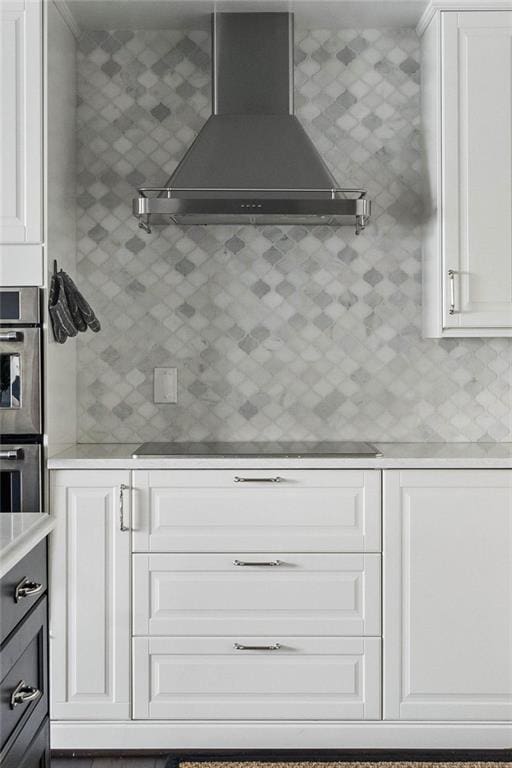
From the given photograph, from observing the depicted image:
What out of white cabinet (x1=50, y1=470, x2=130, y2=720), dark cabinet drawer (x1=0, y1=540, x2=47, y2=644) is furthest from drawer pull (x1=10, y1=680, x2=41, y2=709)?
white cabinet (x1=50, y1=470, x2=130, y2=720)

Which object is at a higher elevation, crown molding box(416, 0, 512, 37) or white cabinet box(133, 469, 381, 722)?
crown molding box(416, 0, 512, 37)

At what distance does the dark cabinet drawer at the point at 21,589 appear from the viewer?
142 cm

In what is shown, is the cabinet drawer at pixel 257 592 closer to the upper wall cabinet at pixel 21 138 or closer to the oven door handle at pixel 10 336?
the oven door handle at pixel 10 336

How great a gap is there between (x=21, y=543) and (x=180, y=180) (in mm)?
1461

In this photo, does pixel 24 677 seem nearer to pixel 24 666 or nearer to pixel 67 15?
pixel 24 666

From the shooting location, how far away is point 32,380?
7.86ft

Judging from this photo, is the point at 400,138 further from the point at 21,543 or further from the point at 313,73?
the point at 21,543

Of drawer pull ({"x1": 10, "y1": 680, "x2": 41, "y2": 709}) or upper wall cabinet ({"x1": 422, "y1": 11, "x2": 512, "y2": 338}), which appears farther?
upper wall cabinet ({"x1": 422, "y1": 11, "x2": 512, "y2": 338})

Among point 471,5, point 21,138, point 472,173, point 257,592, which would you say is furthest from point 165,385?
point 471,5

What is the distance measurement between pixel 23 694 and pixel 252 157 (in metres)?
1.80

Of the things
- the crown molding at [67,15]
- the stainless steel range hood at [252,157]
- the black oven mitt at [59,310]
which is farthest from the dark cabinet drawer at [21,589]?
the crown molding at [67,15]

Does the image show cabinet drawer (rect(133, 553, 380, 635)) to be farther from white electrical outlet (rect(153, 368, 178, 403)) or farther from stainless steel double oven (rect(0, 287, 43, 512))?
white electrical outlet (rect(153, 368, 178, 403))

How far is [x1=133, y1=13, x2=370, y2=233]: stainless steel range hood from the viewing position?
8.09 ft

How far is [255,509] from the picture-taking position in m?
2.39
